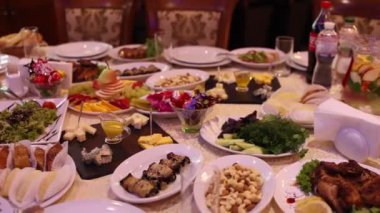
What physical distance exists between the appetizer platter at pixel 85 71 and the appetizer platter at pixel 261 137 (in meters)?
0.82

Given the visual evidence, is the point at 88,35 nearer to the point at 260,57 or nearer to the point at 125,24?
the point at 125,24

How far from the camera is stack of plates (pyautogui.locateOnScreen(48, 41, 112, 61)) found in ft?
7.80

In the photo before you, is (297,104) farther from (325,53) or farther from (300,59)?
(300,59)

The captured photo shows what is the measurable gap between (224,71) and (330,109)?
891 mm

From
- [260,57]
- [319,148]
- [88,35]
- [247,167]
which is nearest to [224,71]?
[260,57]

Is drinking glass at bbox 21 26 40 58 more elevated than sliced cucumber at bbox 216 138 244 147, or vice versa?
drinking glass at bbox 21 26 40 58

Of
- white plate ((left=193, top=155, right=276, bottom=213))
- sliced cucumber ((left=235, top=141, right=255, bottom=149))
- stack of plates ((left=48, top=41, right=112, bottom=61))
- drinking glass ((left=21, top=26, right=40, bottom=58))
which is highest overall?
drinking glass ((left=21, top=26, right=40, bottom=58))

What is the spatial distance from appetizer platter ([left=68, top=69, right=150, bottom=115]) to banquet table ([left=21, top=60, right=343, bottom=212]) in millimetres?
53

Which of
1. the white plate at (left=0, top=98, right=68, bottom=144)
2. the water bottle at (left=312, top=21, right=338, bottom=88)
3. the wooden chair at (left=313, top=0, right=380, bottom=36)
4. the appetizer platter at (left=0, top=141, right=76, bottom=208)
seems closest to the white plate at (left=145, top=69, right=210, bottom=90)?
the white plate at (left=0, top=98, right=68, bottom=144)

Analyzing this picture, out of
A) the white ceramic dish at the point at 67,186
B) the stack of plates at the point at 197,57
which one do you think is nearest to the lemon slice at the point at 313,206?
the white ceramic dish at the point at 67,186

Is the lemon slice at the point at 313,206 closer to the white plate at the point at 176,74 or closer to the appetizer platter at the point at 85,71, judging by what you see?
the white plate at the point at 176,74

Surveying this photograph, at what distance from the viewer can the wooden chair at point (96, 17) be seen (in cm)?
288

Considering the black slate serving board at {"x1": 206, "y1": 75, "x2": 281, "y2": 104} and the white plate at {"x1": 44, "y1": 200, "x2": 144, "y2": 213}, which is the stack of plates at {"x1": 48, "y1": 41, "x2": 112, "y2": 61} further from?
the white plate at {"x1": 44, "y1": 200, "x2": 144, "y2": 213}

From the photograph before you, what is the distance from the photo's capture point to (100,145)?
1.46 meters
